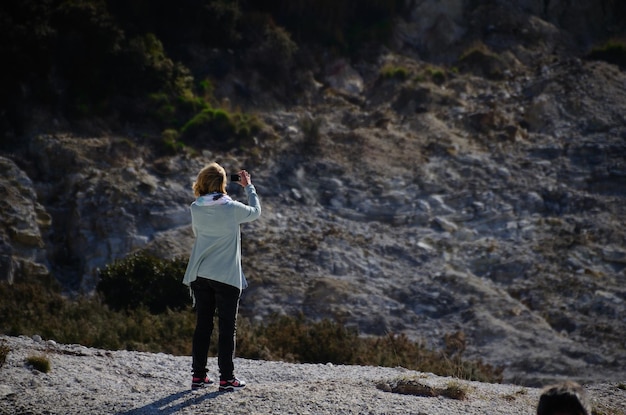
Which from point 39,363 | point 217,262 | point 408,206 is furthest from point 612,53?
point 39,363

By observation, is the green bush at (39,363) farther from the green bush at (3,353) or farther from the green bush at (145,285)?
the green bush at (145,285)

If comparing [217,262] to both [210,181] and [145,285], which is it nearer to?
[210,181]

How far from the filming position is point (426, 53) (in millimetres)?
25578

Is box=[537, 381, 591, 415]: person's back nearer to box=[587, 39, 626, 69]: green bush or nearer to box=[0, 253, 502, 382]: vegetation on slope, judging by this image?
box=[0, 253, 502, 382]: vegetation on slope

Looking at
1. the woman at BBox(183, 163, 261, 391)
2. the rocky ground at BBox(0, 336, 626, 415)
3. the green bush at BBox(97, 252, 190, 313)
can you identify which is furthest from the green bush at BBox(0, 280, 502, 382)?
the woman at BBox(183, 163, 261, 391)

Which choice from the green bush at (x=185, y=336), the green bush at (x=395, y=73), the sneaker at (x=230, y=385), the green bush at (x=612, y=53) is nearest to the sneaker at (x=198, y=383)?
the sneaker at (x=230, y=385)

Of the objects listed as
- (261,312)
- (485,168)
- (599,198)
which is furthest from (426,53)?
(261,312)

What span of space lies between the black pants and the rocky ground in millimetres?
290

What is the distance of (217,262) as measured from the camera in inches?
272

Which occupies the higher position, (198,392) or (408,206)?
(408,206)

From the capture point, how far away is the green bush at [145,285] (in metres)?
13.6

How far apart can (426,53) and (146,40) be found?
929 centimetres

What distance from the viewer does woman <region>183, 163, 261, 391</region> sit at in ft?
22.7

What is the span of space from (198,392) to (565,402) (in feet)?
13.2
